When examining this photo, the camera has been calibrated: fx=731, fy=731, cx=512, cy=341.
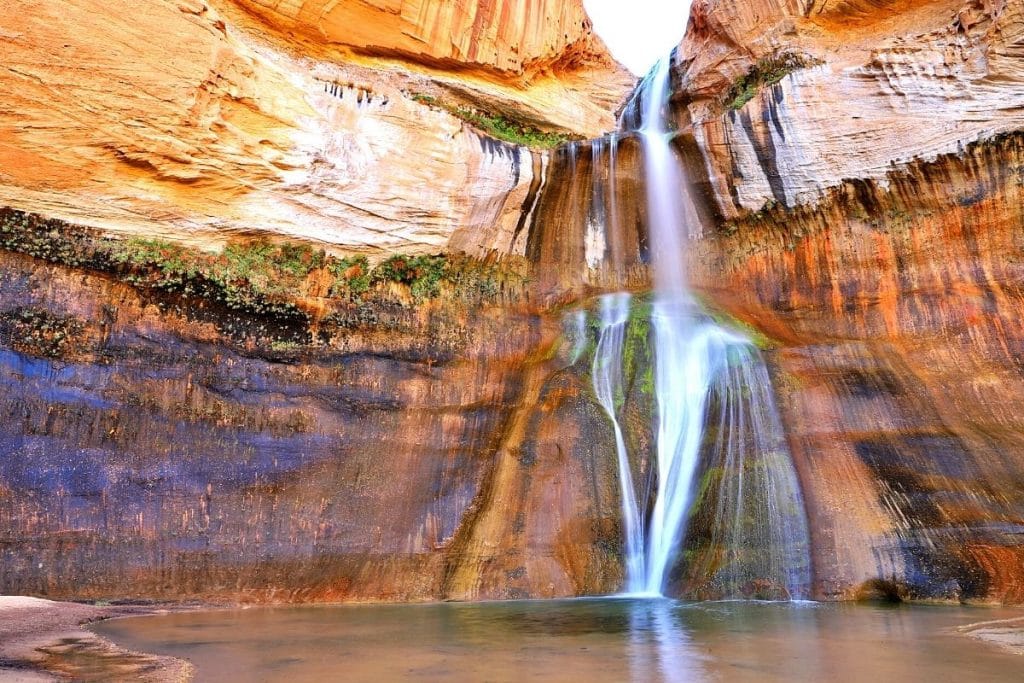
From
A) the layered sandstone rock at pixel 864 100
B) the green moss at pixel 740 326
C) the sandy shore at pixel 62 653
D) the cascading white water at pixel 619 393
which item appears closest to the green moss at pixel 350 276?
the cascading white water at pixel 619 393

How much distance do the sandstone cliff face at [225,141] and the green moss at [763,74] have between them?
4.05m

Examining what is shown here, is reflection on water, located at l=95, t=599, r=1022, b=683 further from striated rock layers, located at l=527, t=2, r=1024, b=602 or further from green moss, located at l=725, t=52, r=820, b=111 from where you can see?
green moss, located at l=725, t=52, r=820, b=111

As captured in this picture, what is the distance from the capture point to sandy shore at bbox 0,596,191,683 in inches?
171

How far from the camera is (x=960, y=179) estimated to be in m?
10.5

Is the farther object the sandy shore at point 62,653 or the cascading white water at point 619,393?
the cascading white water at point 619,393

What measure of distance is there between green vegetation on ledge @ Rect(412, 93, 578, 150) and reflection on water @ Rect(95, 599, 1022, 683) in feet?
31.1

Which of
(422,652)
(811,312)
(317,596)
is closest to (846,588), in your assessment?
(811,312)

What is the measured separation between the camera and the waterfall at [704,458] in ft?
29.9

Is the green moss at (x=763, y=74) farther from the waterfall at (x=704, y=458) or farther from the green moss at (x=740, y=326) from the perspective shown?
the green moss at (x=740, y=326)

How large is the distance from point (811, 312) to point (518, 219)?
5101mm

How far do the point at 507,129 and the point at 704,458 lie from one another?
29.4ft

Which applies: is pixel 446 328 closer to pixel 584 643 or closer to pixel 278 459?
pixel 278 459

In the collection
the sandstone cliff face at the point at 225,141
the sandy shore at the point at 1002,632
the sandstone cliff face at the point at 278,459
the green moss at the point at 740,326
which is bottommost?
the sandy shore at the point at 1002,632

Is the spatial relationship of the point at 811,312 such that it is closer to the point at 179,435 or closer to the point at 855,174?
the point at 855,174
